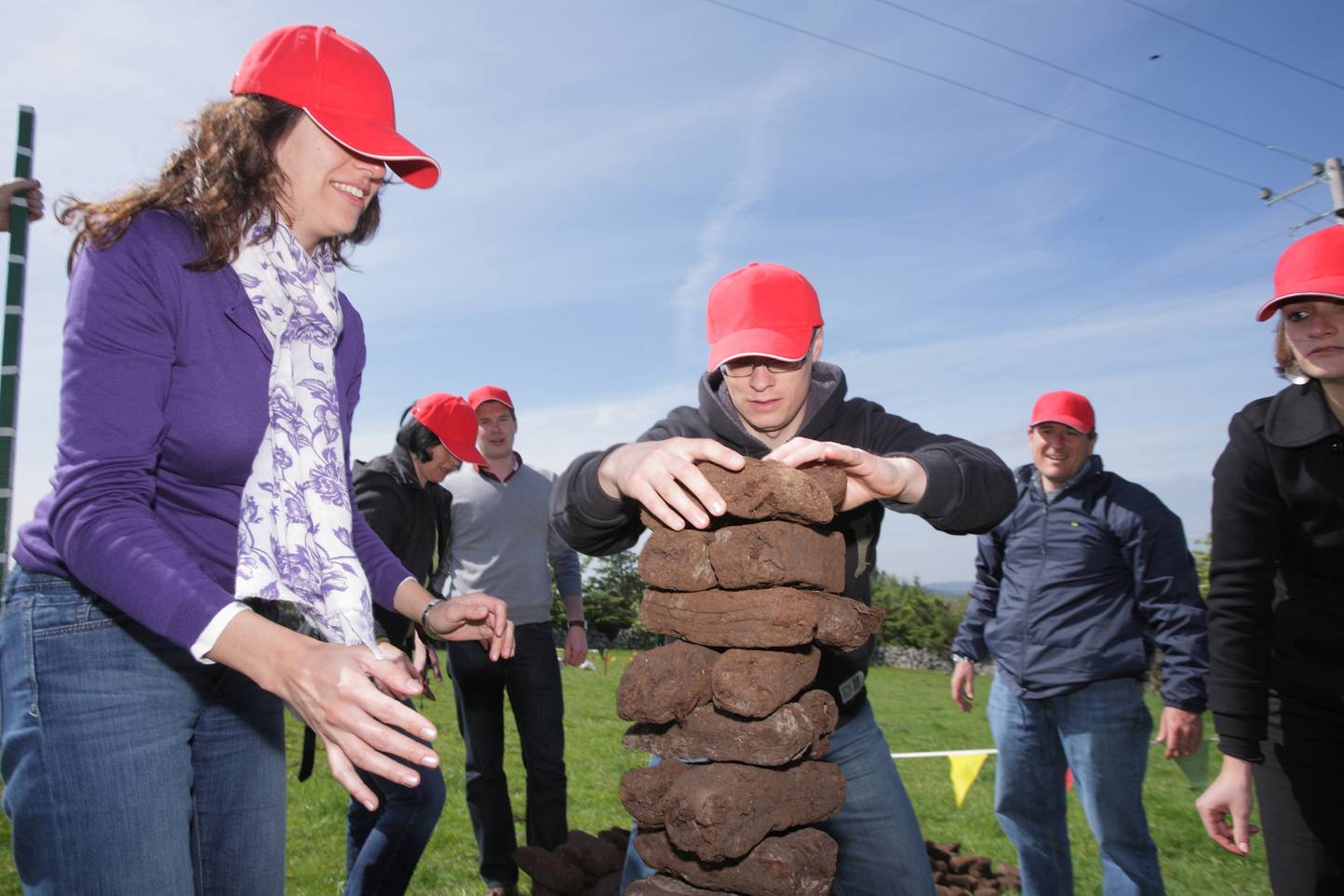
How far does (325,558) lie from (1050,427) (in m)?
4.63

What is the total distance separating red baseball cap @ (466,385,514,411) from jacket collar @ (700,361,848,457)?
12.1 ft

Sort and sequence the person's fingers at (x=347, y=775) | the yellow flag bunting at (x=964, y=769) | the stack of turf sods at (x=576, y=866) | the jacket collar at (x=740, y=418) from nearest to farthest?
the person's fingers at (x=347, y=775), the jacket collar at (x=740, y=418), the stack of turf sods at (x=576, y=866), the yellow flag bunting at (x=964, y=769)

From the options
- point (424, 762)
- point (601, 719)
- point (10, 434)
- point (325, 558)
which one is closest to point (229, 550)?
point (325, 558)

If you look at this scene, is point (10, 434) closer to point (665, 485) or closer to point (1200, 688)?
point (665, 485)

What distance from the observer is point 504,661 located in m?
6.10

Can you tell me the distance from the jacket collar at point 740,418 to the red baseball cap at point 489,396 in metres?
3.68

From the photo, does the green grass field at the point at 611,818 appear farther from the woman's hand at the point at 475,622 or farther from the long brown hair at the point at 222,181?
the long brown hair at the point at 222,181

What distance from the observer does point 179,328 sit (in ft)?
6.95

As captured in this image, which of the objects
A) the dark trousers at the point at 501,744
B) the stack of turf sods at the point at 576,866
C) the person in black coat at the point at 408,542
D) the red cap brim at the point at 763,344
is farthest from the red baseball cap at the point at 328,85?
the dark trousers at the point at 501,744

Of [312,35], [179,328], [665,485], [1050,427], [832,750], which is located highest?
A: [312,35]

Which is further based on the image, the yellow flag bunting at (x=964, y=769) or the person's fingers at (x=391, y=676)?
the yellow flag bunting at (x=964, y=769)

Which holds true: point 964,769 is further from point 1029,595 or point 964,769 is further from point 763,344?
point 763,344

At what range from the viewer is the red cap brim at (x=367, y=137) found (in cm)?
234

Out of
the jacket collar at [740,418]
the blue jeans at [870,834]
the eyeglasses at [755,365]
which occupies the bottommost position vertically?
the blue jeans at [870,834]
